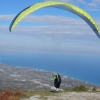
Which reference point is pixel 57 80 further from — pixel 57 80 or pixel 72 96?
pixel 72 96

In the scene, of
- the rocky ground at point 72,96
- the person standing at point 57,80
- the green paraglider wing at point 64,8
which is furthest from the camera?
the person standing at point 57,80

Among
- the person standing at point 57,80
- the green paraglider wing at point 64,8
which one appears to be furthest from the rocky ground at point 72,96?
the green paraglider wing at point 64,8

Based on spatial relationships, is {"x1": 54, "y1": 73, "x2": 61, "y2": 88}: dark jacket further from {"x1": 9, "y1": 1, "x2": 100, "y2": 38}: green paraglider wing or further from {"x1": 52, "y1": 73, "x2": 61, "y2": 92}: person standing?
{"x1": 9, "y1": 1, "x2": 100, "y2": 38}: green paraglider wing

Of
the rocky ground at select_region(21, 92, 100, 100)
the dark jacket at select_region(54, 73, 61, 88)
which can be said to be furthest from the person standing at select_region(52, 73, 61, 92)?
the rocky ground at select_region(21, 92, 100, 100)

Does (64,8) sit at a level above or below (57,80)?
above

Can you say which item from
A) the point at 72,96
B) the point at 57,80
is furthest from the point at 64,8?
the point at 72,96

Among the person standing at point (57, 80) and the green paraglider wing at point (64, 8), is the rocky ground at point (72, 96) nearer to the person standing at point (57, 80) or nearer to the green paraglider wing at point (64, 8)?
the person standing at point (57, 80)

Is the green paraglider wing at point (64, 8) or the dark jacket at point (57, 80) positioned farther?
the dark jacket at point (57, 80)

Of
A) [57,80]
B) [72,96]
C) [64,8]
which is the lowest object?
[72,96]

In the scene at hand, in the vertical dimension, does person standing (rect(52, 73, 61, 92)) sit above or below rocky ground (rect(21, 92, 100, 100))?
above
